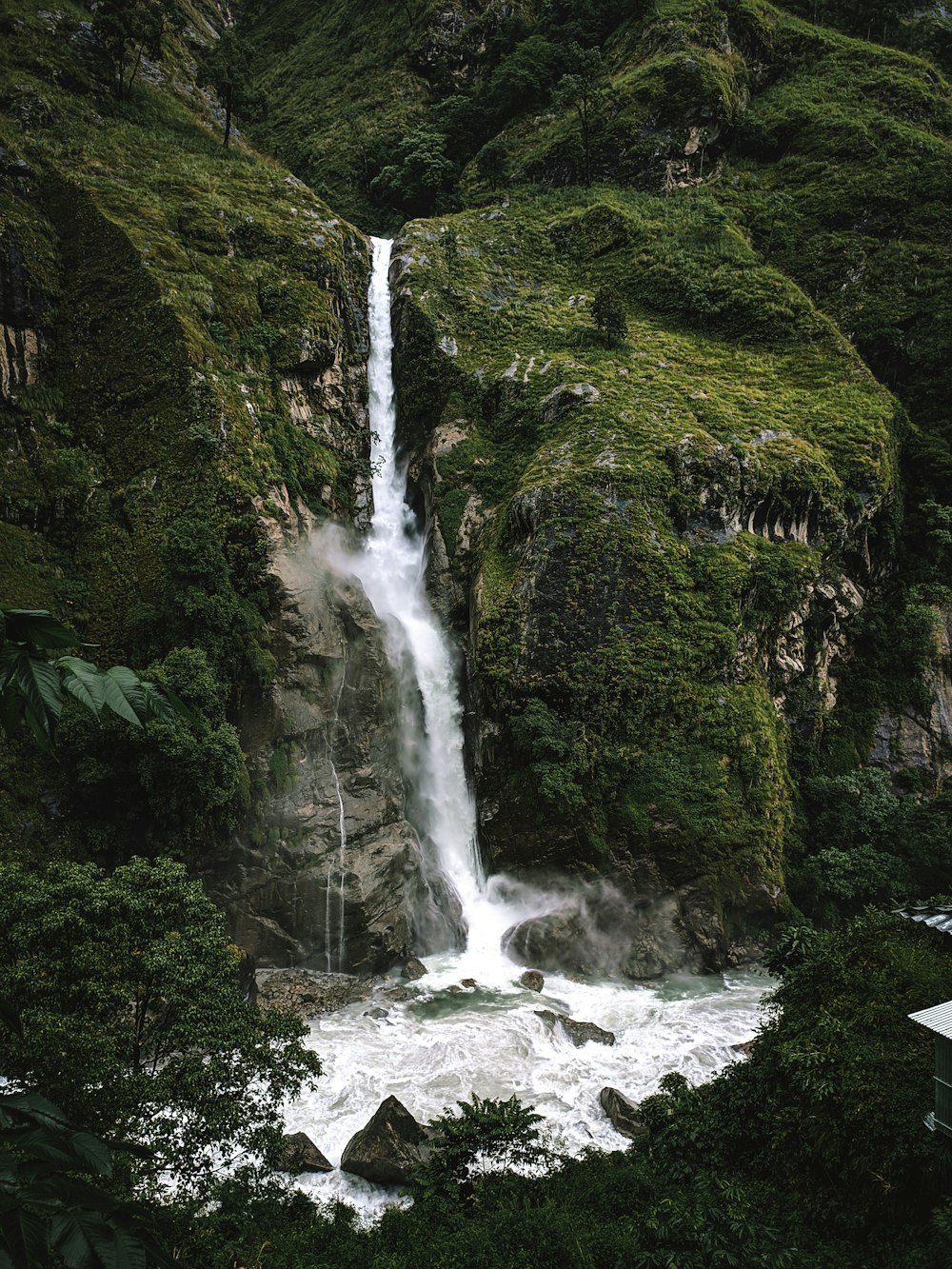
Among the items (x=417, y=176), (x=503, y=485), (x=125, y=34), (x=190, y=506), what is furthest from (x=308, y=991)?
(x=417, y=176)

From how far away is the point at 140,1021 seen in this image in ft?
33.1

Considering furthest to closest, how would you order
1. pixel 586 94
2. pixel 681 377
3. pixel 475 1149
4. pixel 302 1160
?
1. pixel 586 94
2. pixel 681 377
3. pixel 302 1160
4. pixel 475 1149

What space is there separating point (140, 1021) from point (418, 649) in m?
16.7

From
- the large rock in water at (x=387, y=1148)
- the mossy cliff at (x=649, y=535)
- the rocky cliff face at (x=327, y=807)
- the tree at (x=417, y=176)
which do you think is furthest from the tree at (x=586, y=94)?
the large rock in water at (x=387, y=1148)

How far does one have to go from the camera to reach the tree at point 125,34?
111ft

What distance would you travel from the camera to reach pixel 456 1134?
10.7 m

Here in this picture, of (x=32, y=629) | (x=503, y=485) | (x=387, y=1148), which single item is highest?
(x=503, y=485)

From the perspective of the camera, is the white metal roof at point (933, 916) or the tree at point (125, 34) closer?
the white metal roof at point (933, 916)

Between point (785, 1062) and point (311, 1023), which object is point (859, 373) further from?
point (311, 1023)

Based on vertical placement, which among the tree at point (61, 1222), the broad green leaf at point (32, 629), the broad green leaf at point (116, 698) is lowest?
the tree at point (61, 1222)

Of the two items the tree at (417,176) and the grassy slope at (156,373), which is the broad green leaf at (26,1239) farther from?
the tree at (417,176)

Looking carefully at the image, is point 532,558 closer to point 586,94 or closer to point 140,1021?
point 140,1021

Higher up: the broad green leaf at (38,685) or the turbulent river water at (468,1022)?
the broad green leaf at (38,685)

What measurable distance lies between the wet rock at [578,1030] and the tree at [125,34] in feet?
147
